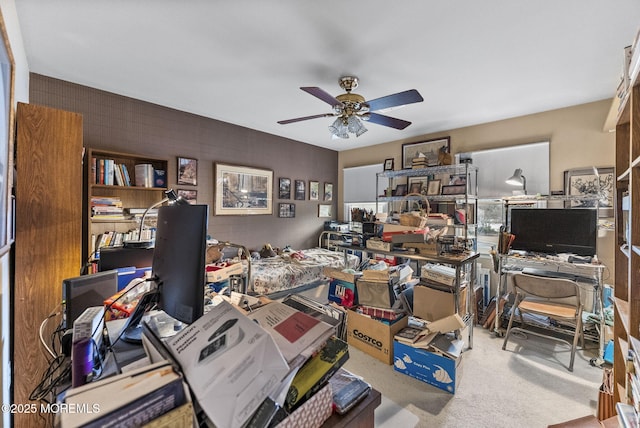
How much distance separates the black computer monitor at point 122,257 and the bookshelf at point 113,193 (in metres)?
1.25

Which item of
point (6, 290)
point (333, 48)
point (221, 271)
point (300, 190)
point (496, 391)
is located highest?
point (333, 48)

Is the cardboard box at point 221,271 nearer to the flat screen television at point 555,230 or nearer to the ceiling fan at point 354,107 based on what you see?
the ceiling fan at point 354,107

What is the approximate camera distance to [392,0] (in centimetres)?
170

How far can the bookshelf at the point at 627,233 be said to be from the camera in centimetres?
119

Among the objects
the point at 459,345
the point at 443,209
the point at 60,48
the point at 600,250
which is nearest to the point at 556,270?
the point at 600,250

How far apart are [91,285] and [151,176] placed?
226 cm

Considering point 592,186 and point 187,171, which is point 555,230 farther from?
point 187,171

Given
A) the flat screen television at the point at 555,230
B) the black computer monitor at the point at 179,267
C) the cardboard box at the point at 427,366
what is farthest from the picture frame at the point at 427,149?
the black computer monitor at the point at 179,267

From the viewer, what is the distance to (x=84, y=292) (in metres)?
1.28

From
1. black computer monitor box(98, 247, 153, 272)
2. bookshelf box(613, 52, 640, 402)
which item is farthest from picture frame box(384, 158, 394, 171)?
black computer monitor box(98, 247, 153, 272)

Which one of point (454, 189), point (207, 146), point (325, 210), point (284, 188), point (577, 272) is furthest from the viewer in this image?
point (325, 210)

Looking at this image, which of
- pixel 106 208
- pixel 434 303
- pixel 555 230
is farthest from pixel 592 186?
pixel 106 208

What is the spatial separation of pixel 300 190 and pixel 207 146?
184cm

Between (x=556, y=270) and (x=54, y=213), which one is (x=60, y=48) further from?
(x=556, y=270)
